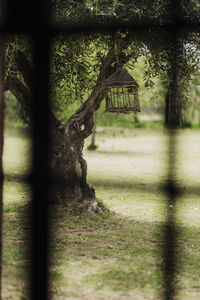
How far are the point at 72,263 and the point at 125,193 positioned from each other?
2956mm

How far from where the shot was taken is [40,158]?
14.2 ft

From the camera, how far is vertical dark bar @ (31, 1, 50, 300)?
2556 mm

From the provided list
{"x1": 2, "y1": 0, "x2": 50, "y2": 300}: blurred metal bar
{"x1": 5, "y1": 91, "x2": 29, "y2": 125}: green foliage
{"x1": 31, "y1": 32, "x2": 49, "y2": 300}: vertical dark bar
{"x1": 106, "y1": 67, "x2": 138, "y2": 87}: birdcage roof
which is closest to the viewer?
{"x1": 2, "y1": 0, "x2": 50, "y2": 300}: blurred metal bar

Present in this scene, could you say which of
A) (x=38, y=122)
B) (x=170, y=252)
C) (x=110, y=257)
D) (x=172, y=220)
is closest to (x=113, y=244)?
(x=110, y=257)

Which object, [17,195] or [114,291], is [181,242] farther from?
[17,195]

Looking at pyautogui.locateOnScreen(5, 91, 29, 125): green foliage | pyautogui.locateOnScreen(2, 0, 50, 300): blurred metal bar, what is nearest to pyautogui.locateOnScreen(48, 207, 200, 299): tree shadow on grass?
pyautogui.locateOnScreen(2, 0, 50, 300): blurred metal bar

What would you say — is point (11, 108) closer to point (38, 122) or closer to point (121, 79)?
point (38, 122)

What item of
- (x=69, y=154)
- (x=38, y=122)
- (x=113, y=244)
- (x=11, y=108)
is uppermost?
(x=11, y=108)

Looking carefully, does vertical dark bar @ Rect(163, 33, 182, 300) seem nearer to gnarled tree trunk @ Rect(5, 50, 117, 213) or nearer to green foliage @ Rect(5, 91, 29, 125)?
gnarled tree trunk @ Rect(5, 50, 117, 213)

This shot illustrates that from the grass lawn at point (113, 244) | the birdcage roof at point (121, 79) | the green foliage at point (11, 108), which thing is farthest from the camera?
the green foliage at point (11, 108)

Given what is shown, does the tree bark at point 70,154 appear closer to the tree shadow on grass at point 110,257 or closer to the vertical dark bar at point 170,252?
the tree shadow on grass at point 110,257

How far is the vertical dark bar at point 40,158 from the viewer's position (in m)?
2.56

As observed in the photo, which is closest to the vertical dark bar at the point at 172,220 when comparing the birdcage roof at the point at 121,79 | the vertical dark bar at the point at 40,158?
the birdcage roof at the point at 121,79

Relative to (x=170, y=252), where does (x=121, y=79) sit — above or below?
above
